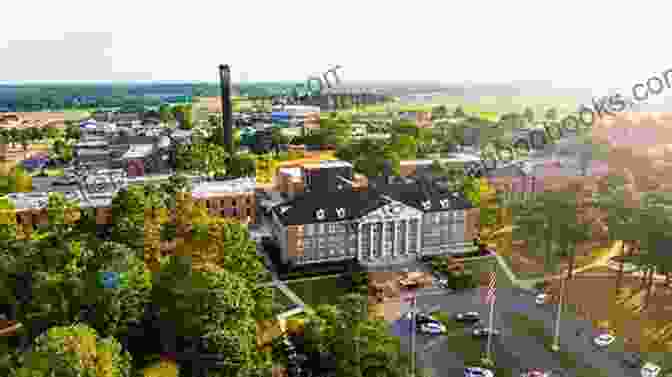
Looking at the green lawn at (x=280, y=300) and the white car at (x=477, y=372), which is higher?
the green lawn at (x=280, y=300)

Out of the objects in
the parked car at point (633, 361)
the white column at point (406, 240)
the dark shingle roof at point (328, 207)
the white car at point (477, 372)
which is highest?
the dark shingle roof at point (328, 207)

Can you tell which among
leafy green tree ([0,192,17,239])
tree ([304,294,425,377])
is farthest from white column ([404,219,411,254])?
leafy green tree ([0,192,17,239])

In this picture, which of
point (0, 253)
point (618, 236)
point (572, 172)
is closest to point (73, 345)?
point (0, 253)

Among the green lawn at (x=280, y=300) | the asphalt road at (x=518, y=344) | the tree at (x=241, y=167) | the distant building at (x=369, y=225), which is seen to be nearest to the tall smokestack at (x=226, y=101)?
the tree at (x=241, y=167)

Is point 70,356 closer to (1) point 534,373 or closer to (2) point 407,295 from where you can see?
(1) point 534,373

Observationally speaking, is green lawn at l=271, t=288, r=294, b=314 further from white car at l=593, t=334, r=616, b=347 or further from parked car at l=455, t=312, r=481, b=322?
white car at l=593, t=334, r=616, b=347

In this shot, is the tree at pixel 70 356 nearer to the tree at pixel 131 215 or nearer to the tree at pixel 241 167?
the tree at pixel 131 215

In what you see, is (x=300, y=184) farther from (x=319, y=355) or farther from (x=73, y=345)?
(x=73, y=345)
